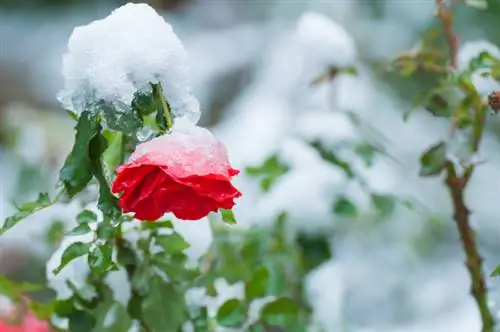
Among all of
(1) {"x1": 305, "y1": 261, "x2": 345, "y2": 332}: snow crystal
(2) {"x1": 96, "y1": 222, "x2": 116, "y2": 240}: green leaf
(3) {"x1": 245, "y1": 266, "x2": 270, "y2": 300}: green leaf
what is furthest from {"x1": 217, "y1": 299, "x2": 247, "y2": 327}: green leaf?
(1) {"x1": 305, "y1": 261, "x2": 345, "y2": 332}: snow crystal

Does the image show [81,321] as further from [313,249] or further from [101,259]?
[313,249]

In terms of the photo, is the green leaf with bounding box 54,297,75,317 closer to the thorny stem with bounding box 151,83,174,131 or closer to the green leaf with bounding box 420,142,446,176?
the thorny stem with bounding box 151,83,174,131

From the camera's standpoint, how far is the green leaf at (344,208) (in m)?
0.74

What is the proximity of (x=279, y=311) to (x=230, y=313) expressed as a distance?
0.04 metres

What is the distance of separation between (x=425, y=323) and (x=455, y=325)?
0.08 m

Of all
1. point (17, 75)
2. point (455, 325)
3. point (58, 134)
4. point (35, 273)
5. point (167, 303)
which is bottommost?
point (167, 303)

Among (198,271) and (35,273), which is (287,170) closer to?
(198,271)

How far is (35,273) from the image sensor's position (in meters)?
1.22

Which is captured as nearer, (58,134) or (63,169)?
(63,169)

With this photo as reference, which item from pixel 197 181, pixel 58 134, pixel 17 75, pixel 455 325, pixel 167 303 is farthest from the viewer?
pixel 17 75

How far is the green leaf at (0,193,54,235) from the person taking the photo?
44 cm

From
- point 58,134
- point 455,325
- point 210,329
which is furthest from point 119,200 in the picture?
point 58,134

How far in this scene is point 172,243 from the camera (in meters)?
0.50

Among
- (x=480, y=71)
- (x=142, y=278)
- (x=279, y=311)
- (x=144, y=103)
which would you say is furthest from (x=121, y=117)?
(x=480, y=71)
